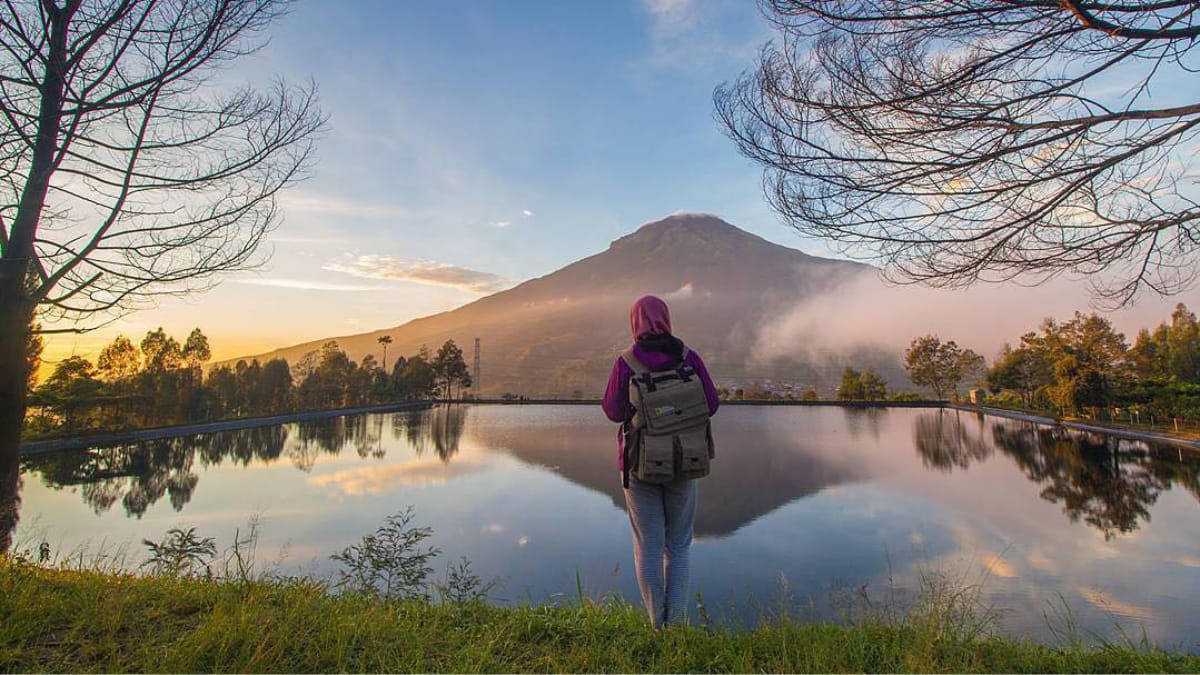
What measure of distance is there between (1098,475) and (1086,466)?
138 centimetres

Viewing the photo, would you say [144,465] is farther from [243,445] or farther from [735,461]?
[735,461]

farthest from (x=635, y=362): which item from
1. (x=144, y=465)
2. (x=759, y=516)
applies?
(x=144, y=465)

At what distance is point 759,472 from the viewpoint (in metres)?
12.4

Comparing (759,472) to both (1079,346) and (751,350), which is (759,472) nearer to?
(1079,346)

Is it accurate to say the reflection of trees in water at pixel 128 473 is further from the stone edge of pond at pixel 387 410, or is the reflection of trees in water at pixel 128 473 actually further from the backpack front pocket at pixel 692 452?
the backpack front pocket at pixel 692 452

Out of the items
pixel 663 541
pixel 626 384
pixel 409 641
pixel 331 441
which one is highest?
pixel 626 384

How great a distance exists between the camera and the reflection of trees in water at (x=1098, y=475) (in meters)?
8.26

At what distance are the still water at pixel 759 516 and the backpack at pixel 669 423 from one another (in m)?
0.95

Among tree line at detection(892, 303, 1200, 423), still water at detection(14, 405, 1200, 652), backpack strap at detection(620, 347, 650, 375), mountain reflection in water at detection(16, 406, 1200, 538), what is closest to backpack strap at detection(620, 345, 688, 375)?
backpack strap at detection(620, 347, 650, 375)

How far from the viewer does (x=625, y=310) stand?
391 feet

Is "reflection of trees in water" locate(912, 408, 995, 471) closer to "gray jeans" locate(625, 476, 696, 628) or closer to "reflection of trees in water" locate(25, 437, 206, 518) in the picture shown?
"gray jeans" locate(625, 476, 696, 628)

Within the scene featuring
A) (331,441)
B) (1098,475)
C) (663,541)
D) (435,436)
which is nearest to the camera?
(663,541)

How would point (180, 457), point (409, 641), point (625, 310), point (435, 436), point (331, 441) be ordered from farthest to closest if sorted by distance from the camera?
point (625, 310) → point (435, 436) → point (331, 441) → point (180, 457) → point (409, 641)

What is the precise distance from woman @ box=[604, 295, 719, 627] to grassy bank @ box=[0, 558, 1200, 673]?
152 millimetres
